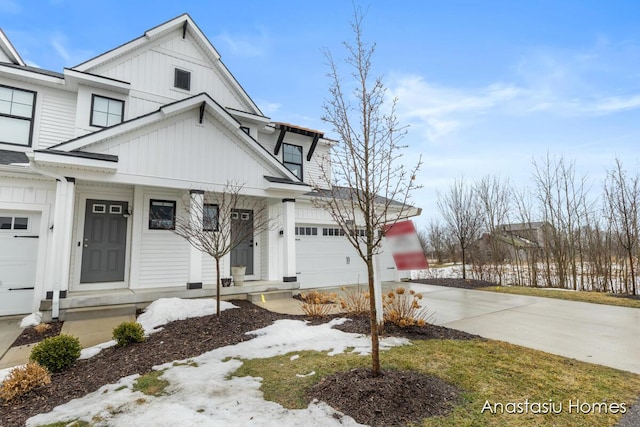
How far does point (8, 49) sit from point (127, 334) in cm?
998

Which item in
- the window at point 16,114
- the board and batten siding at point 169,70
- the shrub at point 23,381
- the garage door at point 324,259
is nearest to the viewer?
the shrub at point 23,381

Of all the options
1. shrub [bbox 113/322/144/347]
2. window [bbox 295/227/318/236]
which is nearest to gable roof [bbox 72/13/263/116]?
window [bbox 295/227/318/236]

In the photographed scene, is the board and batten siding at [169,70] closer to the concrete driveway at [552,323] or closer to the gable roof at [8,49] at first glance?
the gable roof at [8,49]

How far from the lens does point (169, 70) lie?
32.2 feet

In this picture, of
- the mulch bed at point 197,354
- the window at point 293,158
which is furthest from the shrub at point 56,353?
the window at point 293,158

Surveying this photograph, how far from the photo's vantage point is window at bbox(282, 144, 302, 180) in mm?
12016

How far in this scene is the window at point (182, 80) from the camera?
991 centimetres

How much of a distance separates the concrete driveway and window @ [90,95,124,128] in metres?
10.1

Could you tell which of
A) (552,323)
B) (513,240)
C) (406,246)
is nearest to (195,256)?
(406,246)

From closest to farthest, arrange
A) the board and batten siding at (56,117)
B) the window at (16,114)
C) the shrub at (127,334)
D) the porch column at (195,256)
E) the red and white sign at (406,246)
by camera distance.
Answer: the red and white sign at (406,246)
the shrub at (127,334)
the porch column at (195,256)
the window at (16,114)
the board and batten siding at (56,117)

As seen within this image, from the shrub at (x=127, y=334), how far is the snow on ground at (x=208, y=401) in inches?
50.7

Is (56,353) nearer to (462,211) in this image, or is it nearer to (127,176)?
(127,176)

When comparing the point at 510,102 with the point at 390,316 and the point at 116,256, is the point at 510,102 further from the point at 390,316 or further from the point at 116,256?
the point at 116,256

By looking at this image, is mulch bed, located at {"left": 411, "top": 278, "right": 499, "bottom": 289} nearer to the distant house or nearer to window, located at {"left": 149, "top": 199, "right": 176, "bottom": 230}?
the distant house
